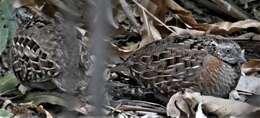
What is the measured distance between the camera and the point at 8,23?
482 cm

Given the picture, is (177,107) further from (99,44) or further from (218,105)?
(99,44)

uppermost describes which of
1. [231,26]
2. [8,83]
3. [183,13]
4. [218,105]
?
[183,13]

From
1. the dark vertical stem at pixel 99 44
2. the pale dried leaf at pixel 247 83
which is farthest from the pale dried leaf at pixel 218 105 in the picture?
the dark vertical stem at pixel 99 44

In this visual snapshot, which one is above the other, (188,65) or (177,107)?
(188,65)

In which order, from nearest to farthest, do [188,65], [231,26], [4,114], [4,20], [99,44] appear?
[99,44] → [4,114] → [188,65] → [4,20] → [231,26]

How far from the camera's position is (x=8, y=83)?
4551mm

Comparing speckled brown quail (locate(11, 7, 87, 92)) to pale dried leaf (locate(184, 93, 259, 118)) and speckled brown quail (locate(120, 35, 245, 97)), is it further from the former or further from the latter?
pale dried leaf (locate(184, 93, 259, 118))

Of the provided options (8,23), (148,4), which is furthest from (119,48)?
(8,23)

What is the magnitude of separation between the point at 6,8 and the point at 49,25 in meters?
0.33

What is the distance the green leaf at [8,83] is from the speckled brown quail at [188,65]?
749mm

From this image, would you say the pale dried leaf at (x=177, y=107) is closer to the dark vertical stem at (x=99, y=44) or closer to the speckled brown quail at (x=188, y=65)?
the speckled brown quail at (x=188, y=65)

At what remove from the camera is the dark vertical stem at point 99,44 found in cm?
107

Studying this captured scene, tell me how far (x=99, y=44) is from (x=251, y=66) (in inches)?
156

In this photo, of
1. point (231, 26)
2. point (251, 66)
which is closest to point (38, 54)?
point (251, 66)
